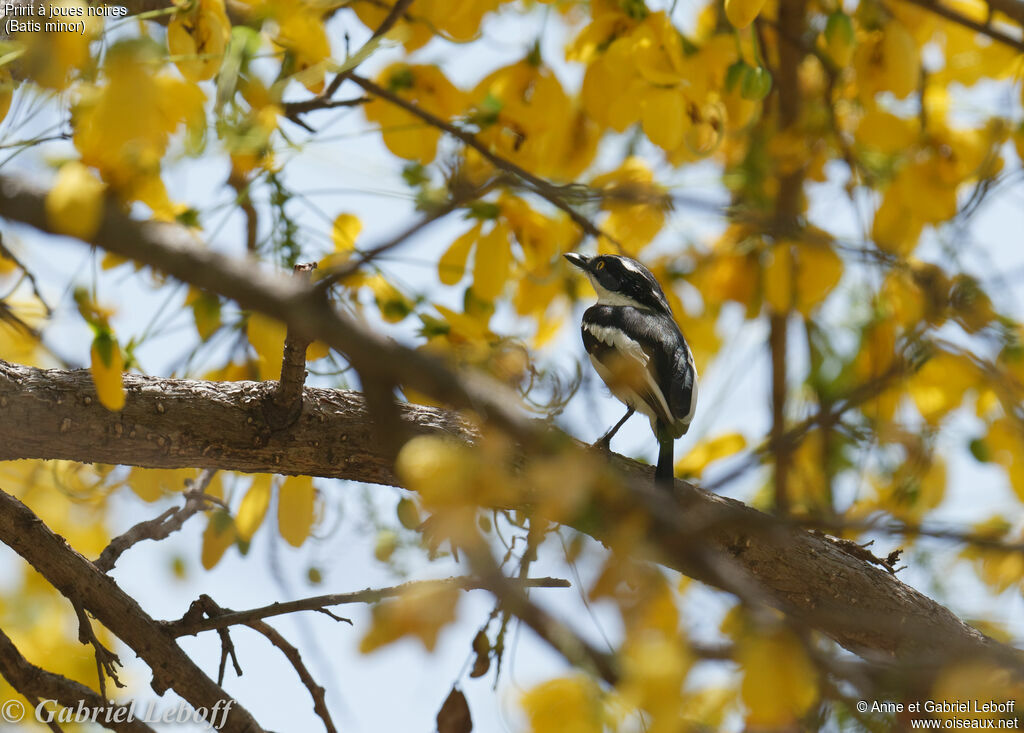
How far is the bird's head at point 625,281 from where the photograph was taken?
8.86ft

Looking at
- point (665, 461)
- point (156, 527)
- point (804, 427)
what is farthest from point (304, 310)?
point (665, 461)

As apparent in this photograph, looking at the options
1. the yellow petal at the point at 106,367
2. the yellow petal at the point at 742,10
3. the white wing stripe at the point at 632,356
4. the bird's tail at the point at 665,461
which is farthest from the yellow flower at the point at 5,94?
the white wing stripe at the point at 632,356

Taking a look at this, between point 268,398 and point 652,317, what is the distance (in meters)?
1.28

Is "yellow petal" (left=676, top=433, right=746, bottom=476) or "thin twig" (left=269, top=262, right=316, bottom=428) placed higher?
"yellow petal" (left=676, top=433, right=746, bottom=476)

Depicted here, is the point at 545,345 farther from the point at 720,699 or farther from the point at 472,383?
the point at 472,383

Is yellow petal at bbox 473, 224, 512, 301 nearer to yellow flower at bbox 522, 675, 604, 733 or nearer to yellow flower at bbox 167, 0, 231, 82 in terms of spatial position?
yellow flower at bbox 167, 0, 231, 82

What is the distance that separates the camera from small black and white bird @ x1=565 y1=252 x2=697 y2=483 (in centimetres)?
213

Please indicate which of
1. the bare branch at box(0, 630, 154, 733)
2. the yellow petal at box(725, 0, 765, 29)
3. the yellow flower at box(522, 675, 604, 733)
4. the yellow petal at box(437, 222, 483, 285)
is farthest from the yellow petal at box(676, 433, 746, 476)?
the bare branch at box(0, 630, 154, 733)

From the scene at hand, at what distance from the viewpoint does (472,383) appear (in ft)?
1.71

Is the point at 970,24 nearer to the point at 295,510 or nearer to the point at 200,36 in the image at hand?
the point at 200,36

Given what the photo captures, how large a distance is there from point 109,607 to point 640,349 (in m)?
1.30

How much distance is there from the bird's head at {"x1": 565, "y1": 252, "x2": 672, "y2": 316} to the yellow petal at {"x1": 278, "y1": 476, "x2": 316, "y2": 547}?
4.17 feet

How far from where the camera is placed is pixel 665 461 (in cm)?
199

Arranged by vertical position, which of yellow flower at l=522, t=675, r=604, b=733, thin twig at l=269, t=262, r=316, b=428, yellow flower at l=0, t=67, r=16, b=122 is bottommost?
yellow flower at l=522, t=675, r=604, b=733
